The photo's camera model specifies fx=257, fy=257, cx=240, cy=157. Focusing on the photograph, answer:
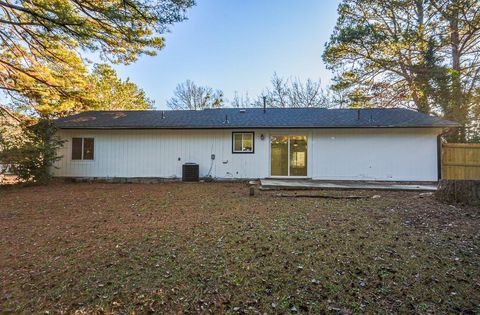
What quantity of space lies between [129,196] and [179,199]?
5.96 feet

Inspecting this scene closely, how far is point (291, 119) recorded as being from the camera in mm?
11508

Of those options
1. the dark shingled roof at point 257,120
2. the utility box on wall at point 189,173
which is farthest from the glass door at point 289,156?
the utility box on wall at point 189,173

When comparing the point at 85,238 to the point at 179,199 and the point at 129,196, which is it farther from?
the point at 129,196

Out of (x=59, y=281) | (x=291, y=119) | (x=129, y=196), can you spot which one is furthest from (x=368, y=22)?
(x=59, y=281)

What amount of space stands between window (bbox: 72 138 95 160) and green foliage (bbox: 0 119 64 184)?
639mm

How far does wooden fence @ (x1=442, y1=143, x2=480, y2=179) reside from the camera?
10398 mm

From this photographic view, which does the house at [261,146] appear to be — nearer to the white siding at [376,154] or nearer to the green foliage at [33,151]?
the white siding at [376,154]

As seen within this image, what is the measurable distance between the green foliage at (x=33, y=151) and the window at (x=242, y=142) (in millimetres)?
7484

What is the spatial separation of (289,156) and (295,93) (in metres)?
14.3

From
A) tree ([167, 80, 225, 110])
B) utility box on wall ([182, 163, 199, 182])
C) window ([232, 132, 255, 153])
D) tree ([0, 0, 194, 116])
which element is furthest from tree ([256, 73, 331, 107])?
tree ([0, 0, 194, 116])

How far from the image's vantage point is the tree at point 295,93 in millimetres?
23125

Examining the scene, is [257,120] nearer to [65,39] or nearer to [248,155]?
[248,155]

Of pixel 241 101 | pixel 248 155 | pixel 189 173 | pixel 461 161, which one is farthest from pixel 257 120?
pixel 241 101

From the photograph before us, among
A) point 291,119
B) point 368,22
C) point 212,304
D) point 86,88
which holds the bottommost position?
point 212,304
